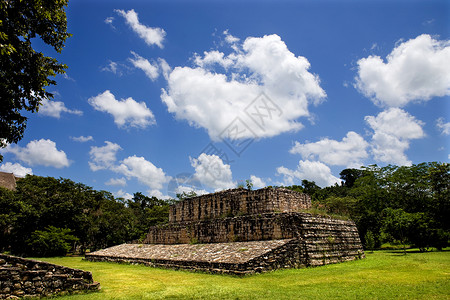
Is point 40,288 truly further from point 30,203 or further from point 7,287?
point 30,203

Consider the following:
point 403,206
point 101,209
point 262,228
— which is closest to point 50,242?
point 101,209

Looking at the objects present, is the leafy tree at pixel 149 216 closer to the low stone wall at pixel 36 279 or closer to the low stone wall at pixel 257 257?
the low stone wall at pixel 257 257

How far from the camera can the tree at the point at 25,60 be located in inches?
339

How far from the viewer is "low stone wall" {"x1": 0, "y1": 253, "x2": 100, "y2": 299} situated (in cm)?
703

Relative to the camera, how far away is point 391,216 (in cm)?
2038

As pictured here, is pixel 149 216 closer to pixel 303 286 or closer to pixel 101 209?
pixel 101 209

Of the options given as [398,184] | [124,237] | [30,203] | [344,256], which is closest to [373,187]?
[398,184]

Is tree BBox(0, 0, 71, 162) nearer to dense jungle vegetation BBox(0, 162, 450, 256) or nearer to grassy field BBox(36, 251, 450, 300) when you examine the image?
grassy field BBox(36, 251, 450, 300)

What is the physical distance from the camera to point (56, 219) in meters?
29.7

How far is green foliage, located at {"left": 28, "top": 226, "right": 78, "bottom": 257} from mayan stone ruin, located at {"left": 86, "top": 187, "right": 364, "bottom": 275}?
8904 millimetres

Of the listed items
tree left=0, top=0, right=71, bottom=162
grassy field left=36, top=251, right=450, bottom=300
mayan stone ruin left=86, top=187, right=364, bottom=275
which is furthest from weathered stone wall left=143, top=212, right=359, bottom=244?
tree left=0, top=0, right=71, bottom=162

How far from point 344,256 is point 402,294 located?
341 inches

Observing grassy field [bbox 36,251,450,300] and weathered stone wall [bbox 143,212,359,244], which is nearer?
grassy field [bbox 36,251,450,300]

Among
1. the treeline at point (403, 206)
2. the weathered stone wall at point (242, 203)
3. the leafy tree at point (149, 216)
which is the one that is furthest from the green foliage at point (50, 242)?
the treeline at point (403, 206)
